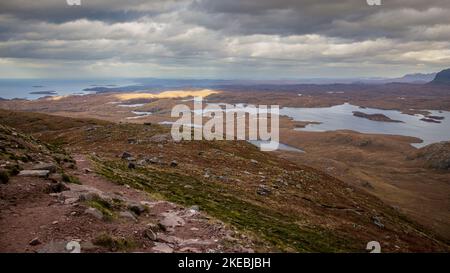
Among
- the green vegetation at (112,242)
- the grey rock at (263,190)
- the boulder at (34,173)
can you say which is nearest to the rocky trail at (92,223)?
the green vegetation at (112,242)

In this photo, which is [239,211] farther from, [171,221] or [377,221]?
[377,221]

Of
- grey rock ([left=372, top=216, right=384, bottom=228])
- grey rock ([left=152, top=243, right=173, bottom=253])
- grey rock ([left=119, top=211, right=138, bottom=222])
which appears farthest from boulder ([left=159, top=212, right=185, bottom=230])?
grey rock ([left=372, top=216, right=384, bottom=228])

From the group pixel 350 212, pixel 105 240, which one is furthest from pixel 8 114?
pixel 105 240

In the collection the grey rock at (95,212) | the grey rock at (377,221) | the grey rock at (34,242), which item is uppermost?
the grey rock at (95,212)

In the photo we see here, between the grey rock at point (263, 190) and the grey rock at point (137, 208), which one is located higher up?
the grey rock at point (137, 208)

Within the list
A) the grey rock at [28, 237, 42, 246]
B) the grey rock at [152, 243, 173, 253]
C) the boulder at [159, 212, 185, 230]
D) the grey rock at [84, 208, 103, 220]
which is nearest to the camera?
the grey rock at [28, 237, 42, 246]

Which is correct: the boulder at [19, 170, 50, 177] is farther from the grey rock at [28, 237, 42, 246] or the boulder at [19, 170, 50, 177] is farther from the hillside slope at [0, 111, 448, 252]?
the grey rock at [28, 237, 42, 246]

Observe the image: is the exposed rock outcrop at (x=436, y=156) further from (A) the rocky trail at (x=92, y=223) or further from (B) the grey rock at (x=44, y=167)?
(B) the grey rock at (x=44, y=167)
